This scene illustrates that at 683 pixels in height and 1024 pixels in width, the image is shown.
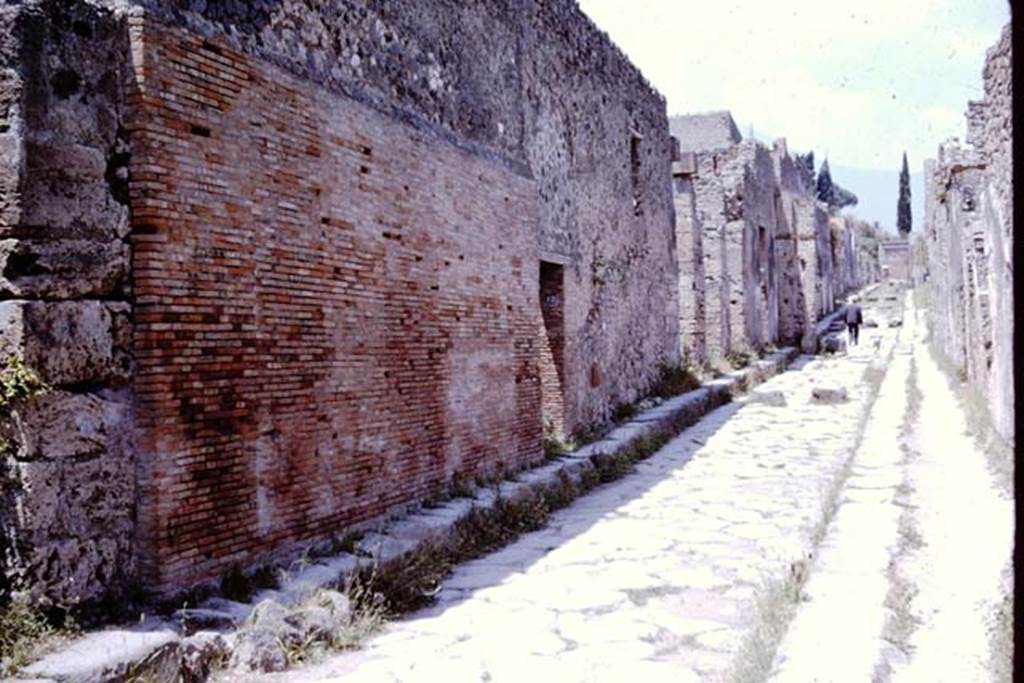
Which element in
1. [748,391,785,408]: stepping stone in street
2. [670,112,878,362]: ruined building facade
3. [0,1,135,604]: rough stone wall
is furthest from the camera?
[670,112,878,362]: ruined building facade

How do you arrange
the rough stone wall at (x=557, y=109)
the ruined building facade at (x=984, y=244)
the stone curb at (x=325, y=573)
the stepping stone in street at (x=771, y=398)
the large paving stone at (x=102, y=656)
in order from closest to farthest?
the large paving stone at (x=102, y=656) < the stone curb at (x=325, y=573) < the rough stone wall at (x=557, y=109) < the ruined building facade at (x=984, y=244) < the stepping stone in street at (x=771, y=398)

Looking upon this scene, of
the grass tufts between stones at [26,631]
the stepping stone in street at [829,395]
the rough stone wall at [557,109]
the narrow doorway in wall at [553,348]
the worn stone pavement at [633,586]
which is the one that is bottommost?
the worn stone pavement at [633,586]

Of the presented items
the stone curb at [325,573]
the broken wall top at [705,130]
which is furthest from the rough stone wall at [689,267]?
the broken wall top at [705,130]

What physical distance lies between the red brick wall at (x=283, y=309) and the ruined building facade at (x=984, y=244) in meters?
3.62

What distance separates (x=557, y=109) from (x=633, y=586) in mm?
6029

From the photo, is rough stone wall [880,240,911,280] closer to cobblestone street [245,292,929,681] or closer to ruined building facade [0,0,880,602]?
cobblestone street [245,292,929,681]

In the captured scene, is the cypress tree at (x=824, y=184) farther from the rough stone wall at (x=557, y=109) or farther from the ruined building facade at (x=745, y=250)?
the rough stone wall at (x=557, y=109)

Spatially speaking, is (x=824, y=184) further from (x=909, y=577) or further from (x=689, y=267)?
(x=909, y=577)

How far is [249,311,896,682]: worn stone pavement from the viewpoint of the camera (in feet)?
13.6

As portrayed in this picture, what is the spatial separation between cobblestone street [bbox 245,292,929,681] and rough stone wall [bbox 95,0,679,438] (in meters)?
2.23

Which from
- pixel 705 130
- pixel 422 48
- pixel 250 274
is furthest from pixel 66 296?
pixel 705 130

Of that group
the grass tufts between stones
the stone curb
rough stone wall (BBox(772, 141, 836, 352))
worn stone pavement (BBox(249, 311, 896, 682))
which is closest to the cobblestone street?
worn stone pavement (BBox(249, 311, 896, 682))

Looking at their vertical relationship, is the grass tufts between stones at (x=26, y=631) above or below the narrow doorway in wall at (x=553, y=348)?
below

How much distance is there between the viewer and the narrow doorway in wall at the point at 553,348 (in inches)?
382
